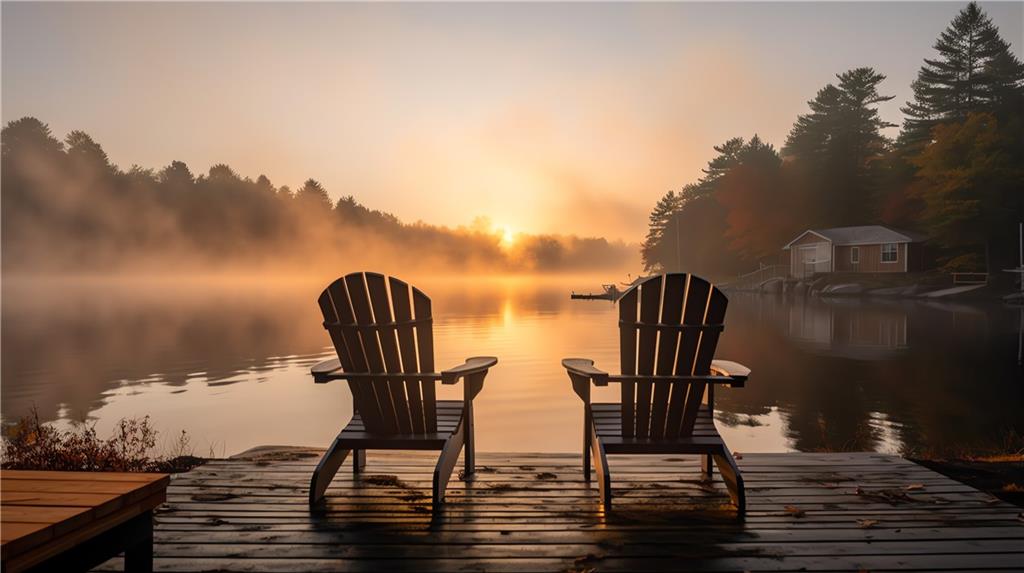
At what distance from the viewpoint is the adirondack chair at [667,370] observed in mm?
3086

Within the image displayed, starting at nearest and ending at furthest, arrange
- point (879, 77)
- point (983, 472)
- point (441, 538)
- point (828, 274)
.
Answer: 1. point (441, 538)
2. point (983, 472)
3. point (828, 274)
4. point (879, 77)

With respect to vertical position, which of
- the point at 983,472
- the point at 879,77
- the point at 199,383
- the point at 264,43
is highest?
the point at 879,77

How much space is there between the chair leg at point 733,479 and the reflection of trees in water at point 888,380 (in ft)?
17.5

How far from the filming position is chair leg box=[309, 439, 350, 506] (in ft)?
10.2

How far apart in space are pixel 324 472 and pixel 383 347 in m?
0.77

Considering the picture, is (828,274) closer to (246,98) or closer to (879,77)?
(879,77)

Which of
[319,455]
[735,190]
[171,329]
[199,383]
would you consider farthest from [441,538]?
[735,190]

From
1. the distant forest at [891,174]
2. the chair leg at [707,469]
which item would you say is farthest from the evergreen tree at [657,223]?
the chair leg at [707,469]

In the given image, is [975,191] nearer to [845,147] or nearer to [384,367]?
[845,147]

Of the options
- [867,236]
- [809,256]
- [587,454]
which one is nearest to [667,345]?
[587,454]

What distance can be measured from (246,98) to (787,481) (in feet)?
80.2

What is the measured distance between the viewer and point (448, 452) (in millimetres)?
3217

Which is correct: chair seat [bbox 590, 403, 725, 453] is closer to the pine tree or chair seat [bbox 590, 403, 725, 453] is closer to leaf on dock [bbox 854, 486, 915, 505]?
leaf on dock [bbox 854, 486, 915, 505]

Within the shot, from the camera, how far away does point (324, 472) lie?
3193 millimetres
